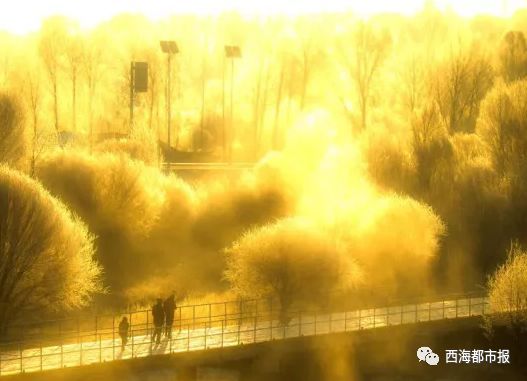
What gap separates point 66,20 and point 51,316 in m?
48.0

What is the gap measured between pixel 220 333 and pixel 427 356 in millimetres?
5057

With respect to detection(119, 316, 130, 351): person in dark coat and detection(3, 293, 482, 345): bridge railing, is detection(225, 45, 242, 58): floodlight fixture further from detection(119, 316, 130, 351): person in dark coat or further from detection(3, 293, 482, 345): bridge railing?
detection(119, 316, 130, 351): person in dark coat

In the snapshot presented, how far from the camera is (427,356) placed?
75.3 ft

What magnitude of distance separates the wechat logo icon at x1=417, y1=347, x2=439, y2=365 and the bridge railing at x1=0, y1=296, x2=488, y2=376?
74 cm

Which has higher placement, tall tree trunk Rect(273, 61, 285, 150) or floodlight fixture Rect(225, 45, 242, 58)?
floodlight fixture Rect(225, 45, 242, 58)

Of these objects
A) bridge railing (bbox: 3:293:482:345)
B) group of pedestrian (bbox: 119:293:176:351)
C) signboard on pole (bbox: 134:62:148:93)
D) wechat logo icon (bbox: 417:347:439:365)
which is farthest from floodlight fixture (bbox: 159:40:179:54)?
group of pedestrian (bbox: 119:293:176:351)

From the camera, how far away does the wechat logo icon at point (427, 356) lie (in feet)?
74.9

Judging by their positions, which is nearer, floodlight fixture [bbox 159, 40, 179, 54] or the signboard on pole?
the signboard on pole

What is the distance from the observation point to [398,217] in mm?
31312

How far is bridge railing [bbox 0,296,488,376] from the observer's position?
738 inches

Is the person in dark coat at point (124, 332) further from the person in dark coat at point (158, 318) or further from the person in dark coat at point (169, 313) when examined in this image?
the person in dark coat at point (169, 313)

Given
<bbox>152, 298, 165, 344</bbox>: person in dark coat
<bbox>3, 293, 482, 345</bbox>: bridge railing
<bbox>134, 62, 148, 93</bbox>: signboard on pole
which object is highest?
<bbox>134, 62, 148, 93</bbox>: signboard on pole

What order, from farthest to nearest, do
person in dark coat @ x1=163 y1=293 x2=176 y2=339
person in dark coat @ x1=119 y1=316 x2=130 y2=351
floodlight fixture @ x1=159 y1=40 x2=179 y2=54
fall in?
floodlight fixture @ x1=159 y1=40 x2=179 y2=54, person in dark coat @ x1=163 y1=293 x2=176 y2=339, person in dark coat @ x1=119 y1=316 x2=130 y2=351

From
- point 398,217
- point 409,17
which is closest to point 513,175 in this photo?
point 398,217
